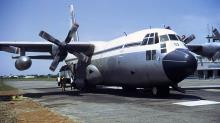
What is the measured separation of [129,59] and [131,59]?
0.28 meters

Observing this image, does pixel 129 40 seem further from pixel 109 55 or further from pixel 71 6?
pixel 71 6

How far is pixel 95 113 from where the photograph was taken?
13180 mm

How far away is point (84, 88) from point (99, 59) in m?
3.55

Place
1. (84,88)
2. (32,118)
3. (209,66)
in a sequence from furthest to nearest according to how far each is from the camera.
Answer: (209,66) → (84,88) → (32,118)

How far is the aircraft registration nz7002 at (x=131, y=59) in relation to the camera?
59.2ft

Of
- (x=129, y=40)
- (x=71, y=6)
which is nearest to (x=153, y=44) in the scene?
(x=129, y=40)

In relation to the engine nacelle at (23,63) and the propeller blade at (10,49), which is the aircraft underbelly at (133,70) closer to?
the engine nacelle at (23,63)

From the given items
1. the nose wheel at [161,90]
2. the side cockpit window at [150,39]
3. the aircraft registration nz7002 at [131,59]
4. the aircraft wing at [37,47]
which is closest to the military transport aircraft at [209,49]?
the aircraft registration nz7002 at [131,59]

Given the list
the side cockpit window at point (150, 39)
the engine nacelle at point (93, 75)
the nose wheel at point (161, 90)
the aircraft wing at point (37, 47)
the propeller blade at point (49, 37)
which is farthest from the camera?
the engine nacelle at point (93, 75)

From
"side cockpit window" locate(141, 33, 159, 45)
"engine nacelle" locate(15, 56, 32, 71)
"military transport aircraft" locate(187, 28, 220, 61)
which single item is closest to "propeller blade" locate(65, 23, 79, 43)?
"engine nacelle" locate(15, 56, 32, 71)

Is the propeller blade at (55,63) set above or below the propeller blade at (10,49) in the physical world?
below

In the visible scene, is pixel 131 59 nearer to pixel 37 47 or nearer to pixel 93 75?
pixel 93 75

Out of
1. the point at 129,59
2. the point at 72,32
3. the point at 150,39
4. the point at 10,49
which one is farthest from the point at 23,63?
the point at 150,39

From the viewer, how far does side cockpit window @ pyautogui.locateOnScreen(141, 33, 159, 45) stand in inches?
776
